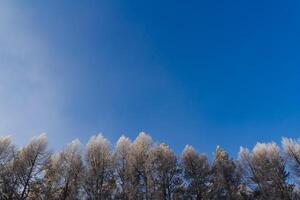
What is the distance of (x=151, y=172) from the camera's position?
27.0 meters

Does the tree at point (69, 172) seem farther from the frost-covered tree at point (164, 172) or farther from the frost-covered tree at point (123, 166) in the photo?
the frost-covered tree at point (164, 172)

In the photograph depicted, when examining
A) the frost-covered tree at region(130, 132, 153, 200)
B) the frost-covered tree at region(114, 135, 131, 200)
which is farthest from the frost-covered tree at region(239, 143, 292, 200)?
the frost-covered tree at region(114, 135, 131, 200)

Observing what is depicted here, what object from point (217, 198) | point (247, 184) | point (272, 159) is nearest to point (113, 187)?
point (217, 198)

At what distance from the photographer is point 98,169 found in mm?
26359

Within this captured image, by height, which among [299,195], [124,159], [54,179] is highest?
[124,159]

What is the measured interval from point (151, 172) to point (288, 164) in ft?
56.1

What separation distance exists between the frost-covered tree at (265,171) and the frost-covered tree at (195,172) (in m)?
5.51

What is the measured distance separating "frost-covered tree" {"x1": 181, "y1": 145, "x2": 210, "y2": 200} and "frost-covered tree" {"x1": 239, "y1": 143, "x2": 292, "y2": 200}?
5.51 m

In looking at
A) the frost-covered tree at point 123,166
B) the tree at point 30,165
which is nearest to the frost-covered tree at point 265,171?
the frost-covered tree at point 123,166

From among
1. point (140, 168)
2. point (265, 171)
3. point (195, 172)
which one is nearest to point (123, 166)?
point (140, 168)

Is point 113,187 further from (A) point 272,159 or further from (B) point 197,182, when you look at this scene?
(A) point 272,159

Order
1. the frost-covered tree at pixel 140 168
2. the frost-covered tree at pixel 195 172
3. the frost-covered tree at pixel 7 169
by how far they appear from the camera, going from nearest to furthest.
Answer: the frost-covered tree at pixel 7 169 → the frost-covered tree at pixel 140 168 → the frost-covered tree at pixel 195 172

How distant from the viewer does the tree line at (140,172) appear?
2503 centimetres

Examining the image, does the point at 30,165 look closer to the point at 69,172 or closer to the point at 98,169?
the point at 69,172
